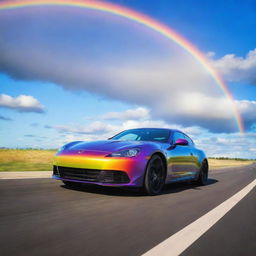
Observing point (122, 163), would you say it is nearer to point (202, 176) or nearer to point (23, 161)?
point (202, 176)

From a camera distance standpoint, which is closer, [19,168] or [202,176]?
[202,176]

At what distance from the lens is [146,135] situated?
6.88 m

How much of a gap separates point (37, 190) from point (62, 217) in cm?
229

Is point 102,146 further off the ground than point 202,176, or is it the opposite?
point 102,146

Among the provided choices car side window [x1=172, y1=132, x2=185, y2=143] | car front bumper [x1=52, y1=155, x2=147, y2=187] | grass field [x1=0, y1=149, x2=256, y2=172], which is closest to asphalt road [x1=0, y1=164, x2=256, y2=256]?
car front bumper [x1=52, y1=155, x2=147, y2=187]

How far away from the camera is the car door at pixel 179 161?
6.28 m

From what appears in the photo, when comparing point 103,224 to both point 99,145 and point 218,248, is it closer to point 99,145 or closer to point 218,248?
point 218,248

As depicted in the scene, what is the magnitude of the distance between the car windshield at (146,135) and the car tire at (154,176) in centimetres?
78

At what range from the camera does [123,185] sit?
5.06 meters

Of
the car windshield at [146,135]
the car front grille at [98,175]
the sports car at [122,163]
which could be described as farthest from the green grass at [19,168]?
the car front grille at [98,175]

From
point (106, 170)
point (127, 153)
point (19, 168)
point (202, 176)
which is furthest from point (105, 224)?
point (19, 168)

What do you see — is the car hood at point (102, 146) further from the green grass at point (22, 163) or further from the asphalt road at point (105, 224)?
the green grass at point (22, 163)

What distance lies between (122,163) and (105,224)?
1.98 meters

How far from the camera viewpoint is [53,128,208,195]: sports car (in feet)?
16.5
